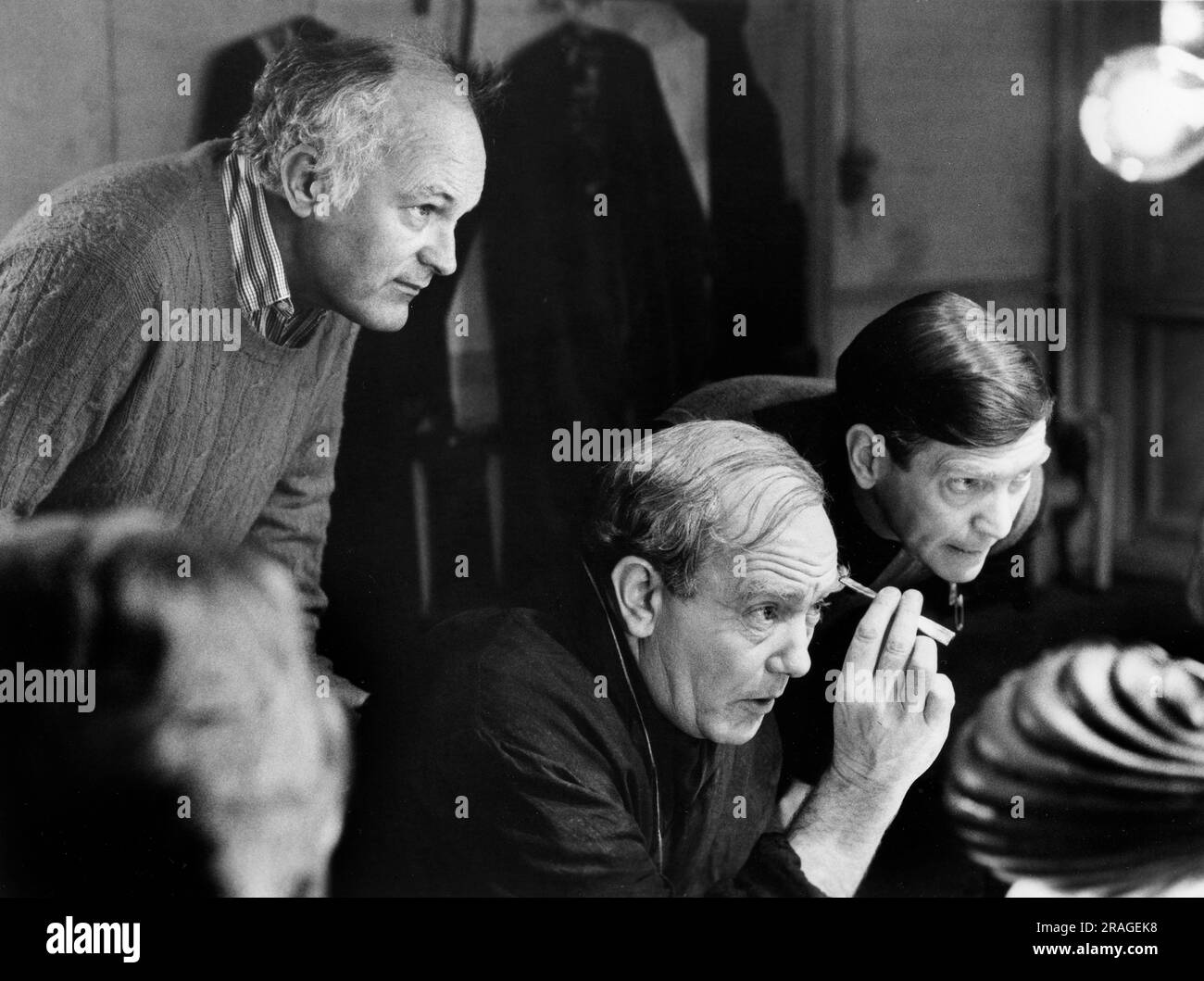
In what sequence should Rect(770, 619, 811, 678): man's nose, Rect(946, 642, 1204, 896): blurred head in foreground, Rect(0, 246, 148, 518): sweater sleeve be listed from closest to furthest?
Rect(0, 246, 148, 518): sweater sleeve
Rect(770, 619, 811, 678): man's nose
Rect(946, 642, 1204, 896): blurred head in foreground

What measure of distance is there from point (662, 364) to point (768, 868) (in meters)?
1.03

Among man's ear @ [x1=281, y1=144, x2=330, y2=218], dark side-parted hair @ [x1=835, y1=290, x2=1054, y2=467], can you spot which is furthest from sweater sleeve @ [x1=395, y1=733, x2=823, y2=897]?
man's ear @ [x1=281, y1=144, x2=330, y2=218]

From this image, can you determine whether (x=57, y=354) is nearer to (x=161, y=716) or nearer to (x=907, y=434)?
(x=161, y=716)

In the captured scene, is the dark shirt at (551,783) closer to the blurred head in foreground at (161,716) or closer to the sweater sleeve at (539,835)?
the sweater sleeve at (539,835)

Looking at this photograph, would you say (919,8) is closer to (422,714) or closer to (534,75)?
(534,75)

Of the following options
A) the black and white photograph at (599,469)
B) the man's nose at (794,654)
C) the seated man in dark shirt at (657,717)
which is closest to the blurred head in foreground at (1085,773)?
the black and white photograph at (599,469)

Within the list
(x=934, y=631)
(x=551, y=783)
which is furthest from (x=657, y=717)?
(x=934, y=631)

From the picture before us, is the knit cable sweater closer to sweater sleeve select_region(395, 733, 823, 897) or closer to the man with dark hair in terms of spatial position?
sweater sleeve select_region(395, 733, 823, 897)

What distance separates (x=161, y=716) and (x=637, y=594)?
97 cm

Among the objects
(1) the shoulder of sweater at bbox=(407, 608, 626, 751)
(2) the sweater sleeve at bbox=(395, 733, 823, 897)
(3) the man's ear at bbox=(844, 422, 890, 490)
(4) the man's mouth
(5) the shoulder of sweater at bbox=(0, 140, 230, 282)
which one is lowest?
(2) the sweater sleeve at bbox=(395, 733, 823, 897)

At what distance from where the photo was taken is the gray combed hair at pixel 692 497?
2891 millimetres

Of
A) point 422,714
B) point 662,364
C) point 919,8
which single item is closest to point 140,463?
point 422,714

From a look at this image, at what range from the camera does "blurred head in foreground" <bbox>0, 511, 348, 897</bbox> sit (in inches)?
115

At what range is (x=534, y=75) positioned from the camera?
9.66ft
